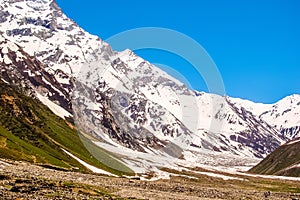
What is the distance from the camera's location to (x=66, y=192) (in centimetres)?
6159

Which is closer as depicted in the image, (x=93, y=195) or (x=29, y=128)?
(x=93, y=195)

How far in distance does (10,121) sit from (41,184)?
130551 mm

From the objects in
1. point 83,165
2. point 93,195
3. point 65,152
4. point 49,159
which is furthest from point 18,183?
point 65,152

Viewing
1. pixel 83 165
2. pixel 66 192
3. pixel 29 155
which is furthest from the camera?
pixel 83 165

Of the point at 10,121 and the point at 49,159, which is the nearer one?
the point at 49,159

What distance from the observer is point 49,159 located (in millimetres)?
152625

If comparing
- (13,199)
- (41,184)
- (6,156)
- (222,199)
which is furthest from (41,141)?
(13,199)

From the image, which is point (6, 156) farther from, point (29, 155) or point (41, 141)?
point (41, 141)

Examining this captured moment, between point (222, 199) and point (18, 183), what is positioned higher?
point (222, 199)

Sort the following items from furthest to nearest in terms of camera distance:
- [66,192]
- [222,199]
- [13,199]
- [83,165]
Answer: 1. [83,165]
2. [222,199]
3. [66,192]
4. [13,199]

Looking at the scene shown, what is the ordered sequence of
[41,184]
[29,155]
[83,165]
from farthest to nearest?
[83,165], [29,155], [41,184]

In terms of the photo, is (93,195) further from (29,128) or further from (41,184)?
(29,128)

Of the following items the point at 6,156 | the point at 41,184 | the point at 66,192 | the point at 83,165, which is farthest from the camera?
the point at 83,165

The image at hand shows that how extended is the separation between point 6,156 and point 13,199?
78.6 meters
